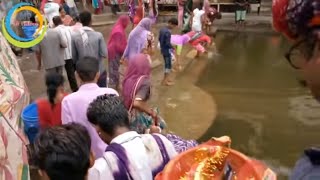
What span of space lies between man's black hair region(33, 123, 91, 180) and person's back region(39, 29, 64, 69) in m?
4.46

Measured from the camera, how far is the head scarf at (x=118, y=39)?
21.7 ft

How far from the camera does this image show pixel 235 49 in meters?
11.3

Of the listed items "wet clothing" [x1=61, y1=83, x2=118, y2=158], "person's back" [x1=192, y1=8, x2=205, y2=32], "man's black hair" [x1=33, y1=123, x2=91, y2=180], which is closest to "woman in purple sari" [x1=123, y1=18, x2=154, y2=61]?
"wet clothing" [x1=61, y1=83, x2=118, y2=158]

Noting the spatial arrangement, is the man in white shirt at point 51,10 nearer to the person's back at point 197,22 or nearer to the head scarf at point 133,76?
the person's back at point 197,22

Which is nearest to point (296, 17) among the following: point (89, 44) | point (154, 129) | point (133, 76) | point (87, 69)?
point (87, 69)

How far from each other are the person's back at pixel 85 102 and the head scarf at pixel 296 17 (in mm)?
2099

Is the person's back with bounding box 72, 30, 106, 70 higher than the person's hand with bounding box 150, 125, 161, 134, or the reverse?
the person's back with bounding box 72, 30, 106, 70

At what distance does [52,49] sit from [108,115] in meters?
4.05

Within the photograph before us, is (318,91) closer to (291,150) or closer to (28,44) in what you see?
(291,150)

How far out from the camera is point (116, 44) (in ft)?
22.1

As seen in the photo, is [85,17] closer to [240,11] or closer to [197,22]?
[197,22]

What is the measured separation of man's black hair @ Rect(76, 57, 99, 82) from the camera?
3320mm

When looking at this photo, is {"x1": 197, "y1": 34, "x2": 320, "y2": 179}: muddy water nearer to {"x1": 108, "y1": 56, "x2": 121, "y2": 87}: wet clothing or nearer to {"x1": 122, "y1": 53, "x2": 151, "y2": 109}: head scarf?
{"x1": 122, "y1": 53, "x2": 151, "y2": 109}: head scarf

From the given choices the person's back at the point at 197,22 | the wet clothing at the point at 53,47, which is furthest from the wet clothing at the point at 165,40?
the person's back at the point at 197,22
